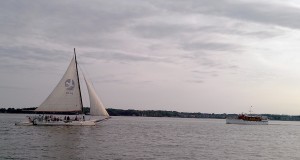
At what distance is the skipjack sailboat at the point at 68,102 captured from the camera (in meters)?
68.9

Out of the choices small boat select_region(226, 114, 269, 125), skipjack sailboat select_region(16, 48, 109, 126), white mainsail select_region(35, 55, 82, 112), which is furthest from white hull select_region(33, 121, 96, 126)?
small boat select_region(226, 114, 269, 125)

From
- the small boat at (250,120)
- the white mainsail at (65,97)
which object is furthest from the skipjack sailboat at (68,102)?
the small boat at (250,120)

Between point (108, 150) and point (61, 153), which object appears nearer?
point (61, 153)

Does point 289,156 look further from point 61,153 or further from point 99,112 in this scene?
point 99,112

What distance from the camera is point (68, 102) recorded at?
69312mm

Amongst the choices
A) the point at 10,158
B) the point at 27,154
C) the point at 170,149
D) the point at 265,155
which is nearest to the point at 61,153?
the point at 27,154

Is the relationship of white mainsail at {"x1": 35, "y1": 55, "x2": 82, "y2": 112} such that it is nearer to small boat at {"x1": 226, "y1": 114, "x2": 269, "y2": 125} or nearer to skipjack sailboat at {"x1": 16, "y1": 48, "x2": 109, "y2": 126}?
skipjack sailboat at {"x1": 16, "y1": 48, "x2": 109, "y2": 126}

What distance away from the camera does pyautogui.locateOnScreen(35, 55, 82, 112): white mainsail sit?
68812 millimetres

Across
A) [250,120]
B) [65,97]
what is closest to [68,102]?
[65,97]

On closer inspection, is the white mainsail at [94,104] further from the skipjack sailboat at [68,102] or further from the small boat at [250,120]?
the small boat at [250,120]

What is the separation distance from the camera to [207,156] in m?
37.6

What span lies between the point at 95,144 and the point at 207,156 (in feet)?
42.6

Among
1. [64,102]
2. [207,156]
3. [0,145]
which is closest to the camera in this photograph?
[207,156]

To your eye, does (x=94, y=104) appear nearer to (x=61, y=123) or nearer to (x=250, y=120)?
(x=61, y=123)
